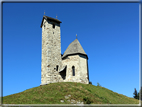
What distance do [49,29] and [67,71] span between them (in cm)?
1288

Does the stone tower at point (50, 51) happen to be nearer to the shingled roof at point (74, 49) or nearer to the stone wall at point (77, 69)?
the shingled roof at point (74, 49)

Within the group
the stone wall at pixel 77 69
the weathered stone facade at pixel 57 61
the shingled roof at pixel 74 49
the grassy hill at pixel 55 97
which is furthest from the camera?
the shingled roof at pixel 74 49

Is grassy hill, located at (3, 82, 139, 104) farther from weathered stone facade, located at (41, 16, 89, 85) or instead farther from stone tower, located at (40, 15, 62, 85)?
stone tower, located at (40, 15, 62, 85)

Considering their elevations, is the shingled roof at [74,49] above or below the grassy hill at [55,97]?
above

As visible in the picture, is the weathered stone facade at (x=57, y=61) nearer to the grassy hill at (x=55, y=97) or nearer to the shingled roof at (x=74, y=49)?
the shingled roof at (x=74, y=49)

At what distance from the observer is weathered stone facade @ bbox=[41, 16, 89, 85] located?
38469 millimetres

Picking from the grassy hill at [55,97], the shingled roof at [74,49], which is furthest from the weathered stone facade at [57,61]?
the grassy hill at [55,97]

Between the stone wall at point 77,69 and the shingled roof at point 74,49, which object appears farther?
the shingled roof at point 74,49

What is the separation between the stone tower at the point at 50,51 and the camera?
3906 cm

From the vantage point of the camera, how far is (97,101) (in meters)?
27.3

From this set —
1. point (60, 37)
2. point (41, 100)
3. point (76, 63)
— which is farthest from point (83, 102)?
point (60, 37)

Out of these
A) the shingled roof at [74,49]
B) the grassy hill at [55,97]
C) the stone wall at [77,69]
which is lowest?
the grassy hill at [55,97]

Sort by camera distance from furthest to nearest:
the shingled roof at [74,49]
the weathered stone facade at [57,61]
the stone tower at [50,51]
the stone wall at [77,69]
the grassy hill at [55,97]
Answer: the shingled roof at [74,49], the stone tower at [50,51], the weathered stone facade at [57,61], the stone wall at [77,69], the grassy hill at [55,97]

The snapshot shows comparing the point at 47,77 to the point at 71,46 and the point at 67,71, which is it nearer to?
the point at 67,71
